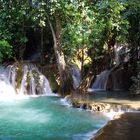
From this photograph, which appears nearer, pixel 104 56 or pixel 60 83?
pixel 60 83

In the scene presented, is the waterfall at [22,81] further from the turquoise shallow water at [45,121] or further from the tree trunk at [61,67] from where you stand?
the turquoise shallow water at [45,121]

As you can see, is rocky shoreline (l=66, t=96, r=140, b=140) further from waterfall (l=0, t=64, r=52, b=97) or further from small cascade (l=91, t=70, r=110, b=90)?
small cascade (l=91, t=70, r=110, b=90)

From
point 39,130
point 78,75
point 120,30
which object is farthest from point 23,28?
point 39,130

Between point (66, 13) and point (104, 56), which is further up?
point (66, 13)

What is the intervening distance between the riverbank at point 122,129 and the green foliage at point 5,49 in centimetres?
879

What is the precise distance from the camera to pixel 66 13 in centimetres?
2000

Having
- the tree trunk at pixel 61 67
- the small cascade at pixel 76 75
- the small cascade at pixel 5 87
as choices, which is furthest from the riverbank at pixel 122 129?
the small cascade at pixel 76 75

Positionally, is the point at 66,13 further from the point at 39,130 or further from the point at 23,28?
the point at 39,130

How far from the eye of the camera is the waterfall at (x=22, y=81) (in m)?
21.1

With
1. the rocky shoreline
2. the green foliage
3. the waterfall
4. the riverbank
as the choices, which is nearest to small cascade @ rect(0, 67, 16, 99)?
the waterfall

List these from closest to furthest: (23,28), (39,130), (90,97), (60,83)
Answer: (39,130)
(90,97)
(60,83)
(23,28)

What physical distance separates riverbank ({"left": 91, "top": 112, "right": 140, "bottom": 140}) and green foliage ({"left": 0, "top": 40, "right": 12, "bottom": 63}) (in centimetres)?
879

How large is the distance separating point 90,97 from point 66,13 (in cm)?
451

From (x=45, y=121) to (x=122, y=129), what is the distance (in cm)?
303
